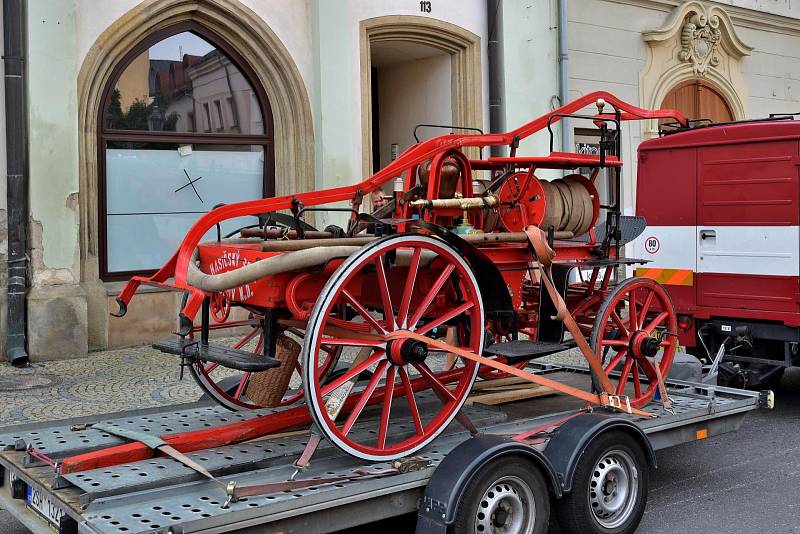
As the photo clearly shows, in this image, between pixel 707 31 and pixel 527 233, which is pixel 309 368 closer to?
pixel 527 233

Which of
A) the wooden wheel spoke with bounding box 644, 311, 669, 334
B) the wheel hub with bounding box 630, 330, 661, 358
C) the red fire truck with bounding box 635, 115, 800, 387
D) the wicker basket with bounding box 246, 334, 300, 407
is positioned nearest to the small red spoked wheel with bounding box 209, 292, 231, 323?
the wicker basket with bounding box 246, 334, 300, 407

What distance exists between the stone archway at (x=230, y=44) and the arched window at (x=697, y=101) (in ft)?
23.3

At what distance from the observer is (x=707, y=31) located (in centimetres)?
1647

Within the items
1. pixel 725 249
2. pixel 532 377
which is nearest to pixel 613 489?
pixel 532 377

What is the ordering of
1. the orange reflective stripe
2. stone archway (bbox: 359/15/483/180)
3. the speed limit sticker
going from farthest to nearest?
stone archway (bbox: 359/15/483/180), the speed limit sticker, the orange reflective stripe

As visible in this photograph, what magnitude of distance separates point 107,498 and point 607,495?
246 centimetres

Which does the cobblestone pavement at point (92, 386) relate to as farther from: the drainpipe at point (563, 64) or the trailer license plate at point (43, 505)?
the drainpipe at point (563, 64)

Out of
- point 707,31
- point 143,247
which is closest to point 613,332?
point 143,247

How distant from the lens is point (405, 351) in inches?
187

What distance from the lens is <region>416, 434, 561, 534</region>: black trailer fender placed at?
416 cm

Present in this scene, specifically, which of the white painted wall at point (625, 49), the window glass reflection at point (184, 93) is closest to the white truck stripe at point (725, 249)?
the window glass reflection at point (184, 93)

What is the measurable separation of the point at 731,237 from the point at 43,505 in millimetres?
5695

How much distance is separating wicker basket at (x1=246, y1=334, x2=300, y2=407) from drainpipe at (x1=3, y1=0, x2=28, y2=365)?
4771 millimetres

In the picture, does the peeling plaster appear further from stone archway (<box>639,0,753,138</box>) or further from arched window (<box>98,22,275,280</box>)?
stone archway (<box>639,0,753,138</box>)
